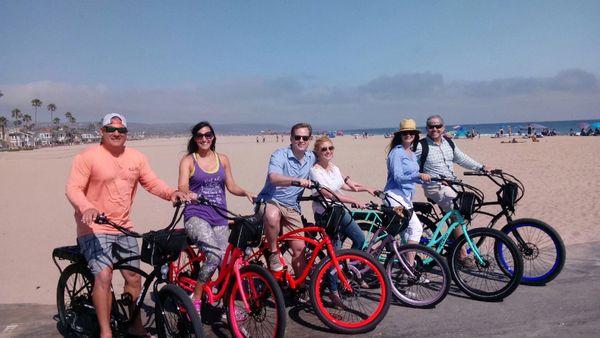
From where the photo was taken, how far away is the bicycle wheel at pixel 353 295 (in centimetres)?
386

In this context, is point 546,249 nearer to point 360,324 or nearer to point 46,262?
point 360,324

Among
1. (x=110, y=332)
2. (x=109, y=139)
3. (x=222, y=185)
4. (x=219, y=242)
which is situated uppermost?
(x=109, y=139)

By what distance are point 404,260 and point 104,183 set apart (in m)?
2.95

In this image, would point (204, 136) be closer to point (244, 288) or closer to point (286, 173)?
point (286, 173)

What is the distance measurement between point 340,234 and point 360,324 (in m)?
1.06

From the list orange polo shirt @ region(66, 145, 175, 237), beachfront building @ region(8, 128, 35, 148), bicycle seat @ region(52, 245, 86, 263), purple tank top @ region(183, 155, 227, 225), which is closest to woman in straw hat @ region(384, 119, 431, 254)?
purple tank top @ region(183, 155, 227, 225)

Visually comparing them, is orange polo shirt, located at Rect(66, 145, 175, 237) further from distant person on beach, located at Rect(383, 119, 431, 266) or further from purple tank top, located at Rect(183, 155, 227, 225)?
distant person on beach, located at Rect(383, 119, 431, 266)

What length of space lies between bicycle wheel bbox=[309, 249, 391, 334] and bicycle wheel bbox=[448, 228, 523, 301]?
42.0 inches

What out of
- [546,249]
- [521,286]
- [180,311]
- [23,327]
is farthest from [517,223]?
[23,327]

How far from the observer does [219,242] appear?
403cm

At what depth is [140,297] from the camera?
12.2ft

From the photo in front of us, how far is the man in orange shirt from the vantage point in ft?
11.4

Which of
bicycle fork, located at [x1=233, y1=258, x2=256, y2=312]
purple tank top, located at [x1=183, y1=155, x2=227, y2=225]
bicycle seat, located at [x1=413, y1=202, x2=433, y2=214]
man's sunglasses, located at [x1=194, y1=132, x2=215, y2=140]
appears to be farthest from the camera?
bicycle seat, located at [x1=413, y1=202, x2=433, y2=214]

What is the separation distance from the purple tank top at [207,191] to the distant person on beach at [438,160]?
2.69 metres
